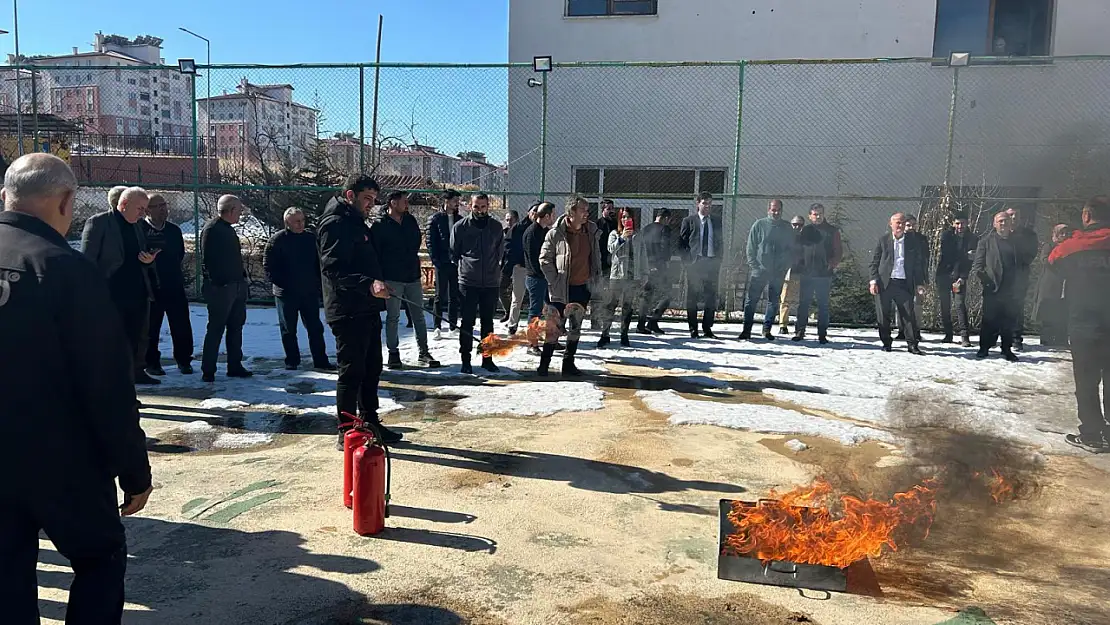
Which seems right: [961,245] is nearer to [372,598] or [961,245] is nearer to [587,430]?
[587,430]

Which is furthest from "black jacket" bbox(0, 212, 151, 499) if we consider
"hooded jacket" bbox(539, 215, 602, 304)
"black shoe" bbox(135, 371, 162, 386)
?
"black shoe" bbox(135, 371, 162, 386)

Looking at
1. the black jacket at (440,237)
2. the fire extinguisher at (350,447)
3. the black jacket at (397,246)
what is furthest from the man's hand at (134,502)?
the black jacket at (440,237)

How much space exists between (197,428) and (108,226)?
1977 mm

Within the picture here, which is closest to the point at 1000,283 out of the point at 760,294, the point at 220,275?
the point at 760,294

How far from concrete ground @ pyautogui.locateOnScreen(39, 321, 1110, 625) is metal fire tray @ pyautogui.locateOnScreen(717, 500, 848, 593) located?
2.0 inches

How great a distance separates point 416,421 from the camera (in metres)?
6.66

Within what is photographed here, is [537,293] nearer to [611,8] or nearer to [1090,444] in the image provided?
[1090,444]

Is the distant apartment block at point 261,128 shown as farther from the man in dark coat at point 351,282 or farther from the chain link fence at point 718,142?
the man in dark coat at point 351,282

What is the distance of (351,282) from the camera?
5.32 m

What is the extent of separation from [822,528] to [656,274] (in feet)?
23.9

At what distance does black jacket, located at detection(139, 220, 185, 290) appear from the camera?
7724mm

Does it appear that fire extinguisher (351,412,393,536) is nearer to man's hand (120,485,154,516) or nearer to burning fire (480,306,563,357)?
man's hand (120,485,154,516)

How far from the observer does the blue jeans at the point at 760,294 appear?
36.0 feet

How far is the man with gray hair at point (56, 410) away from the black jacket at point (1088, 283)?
677cm
